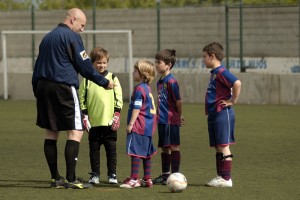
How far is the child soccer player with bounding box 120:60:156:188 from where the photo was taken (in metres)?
10.3

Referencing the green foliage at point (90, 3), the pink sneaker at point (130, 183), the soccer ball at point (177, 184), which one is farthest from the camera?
the green foliage at point (90, 3)

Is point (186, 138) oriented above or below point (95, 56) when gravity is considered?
below

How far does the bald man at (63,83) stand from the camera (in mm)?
10102

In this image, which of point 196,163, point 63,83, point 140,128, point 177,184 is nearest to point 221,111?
point 140,128

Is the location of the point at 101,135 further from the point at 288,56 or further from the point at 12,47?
the point at 12,47

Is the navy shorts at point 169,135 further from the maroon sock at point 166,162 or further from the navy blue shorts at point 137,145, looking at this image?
the navy blue shorts at point 137,145

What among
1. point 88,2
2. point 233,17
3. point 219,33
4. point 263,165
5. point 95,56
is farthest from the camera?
point 88,2

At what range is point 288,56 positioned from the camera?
3366cm

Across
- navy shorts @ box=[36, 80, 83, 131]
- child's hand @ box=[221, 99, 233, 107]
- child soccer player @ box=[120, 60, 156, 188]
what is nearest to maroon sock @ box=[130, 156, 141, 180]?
child soccer player @ box=[120, 60, 156, 188]

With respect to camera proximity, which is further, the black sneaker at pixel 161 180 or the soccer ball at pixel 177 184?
the black sneaker at pixel 161 180

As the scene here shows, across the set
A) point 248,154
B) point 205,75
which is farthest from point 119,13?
point 248,154

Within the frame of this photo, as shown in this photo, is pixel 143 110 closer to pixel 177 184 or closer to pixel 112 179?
pixel 112 179

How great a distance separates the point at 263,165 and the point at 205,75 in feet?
43.8

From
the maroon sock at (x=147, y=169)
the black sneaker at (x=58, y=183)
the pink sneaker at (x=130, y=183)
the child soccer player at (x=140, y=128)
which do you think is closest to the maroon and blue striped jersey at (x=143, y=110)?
the child soccer player at (x=140, y=128)
